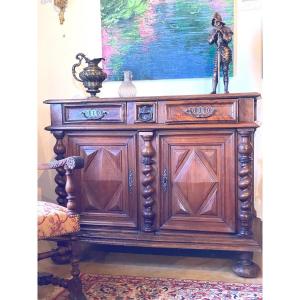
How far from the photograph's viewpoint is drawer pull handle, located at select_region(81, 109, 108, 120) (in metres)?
2.45

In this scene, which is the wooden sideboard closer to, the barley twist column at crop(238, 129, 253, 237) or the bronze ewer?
the barley twist column at crop(238, 129, 253, 237)

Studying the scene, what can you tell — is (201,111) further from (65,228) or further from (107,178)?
(65,228)

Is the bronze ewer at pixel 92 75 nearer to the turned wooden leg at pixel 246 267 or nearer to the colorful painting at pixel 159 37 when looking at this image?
the colorful painting at pixel 159 37

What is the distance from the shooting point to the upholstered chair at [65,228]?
1.81 m

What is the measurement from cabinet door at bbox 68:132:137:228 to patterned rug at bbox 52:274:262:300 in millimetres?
353

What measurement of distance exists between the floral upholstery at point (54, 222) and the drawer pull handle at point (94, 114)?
70 centimetres

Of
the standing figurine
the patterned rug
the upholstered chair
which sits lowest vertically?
the patterned rug

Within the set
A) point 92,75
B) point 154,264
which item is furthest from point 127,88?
point 154,264

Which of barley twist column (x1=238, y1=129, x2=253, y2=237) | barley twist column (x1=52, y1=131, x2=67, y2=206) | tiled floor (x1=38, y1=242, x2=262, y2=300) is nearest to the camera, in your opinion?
barley twist column (x1=238, y1=129, x2=253, y2=237)

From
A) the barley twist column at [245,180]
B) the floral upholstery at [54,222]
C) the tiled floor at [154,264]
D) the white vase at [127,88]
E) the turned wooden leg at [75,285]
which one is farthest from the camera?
the white vase at [127,88]

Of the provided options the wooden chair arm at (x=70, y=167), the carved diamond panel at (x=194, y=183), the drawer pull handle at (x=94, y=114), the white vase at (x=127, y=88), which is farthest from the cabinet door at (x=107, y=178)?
the wooden chair arm at (x=70, y=167)

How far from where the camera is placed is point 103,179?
2.48 m

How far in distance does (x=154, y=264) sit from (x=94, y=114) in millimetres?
1008

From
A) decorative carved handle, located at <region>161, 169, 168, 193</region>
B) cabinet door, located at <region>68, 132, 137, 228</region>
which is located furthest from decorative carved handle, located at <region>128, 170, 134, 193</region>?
decorative carved handle, located at <region>161, 169, 168, 193</region>
